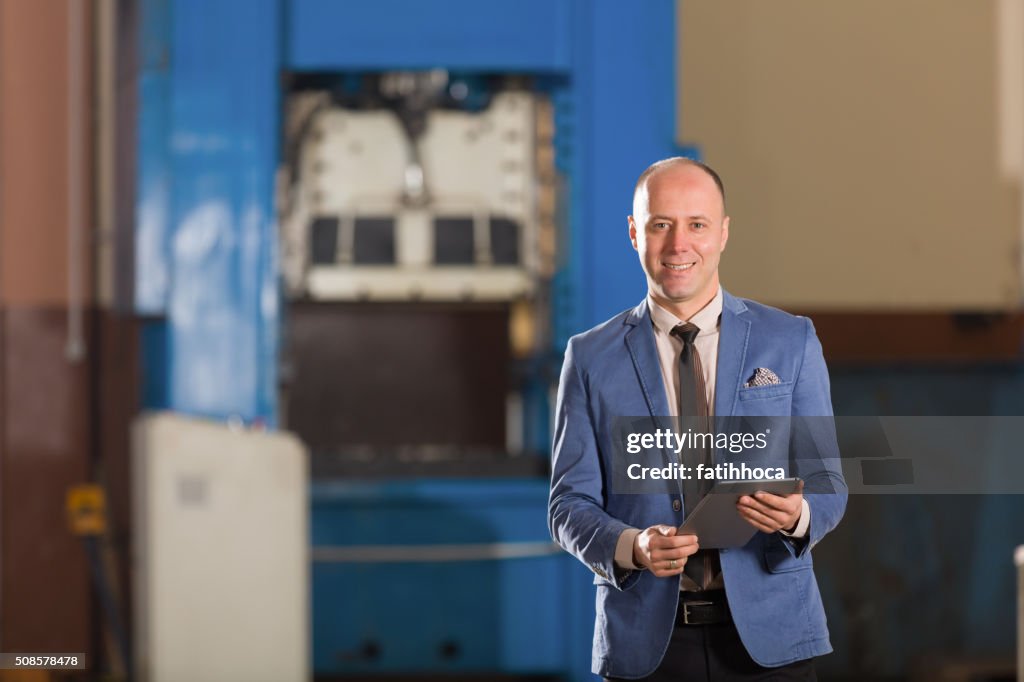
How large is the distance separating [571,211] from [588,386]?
1.41 metres

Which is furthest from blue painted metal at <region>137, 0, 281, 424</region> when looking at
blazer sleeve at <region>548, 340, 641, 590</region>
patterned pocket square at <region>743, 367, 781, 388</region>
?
patterned pocket square at <region>743, 367, 781, 388</region>

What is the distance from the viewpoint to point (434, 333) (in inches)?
95.1

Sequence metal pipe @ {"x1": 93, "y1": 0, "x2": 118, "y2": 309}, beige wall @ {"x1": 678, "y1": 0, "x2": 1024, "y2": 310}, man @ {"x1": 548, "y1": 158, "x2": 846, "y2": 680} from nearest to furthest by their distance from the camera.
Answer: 1. man @ {"x1": 548, "y1": 158, "x2": 846, "y2": 680}
2. metal pipe @ {"x1": 93, "y1": 0, "x2": 118, "y2": 309}
3. beige wall @ {"x1": 678, "y1": 0, "x2": 1024, "y2": 310}

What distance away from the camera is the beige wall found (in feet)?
11.4

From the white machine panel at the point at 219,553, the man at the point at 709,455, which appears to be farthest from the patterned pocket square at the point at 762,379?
the white machine panel at the point at 219,553

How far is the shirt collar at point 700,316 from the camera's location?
0.94 meters

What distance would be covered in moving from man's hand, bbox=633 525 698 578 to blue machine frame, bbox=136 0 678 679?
145cm

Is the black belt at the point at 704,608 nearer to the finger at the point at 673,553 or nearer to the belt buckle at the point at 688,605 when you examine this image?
the belt buckle at the point at 688,605

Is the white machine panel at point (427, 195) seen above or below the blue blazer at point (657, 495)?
above

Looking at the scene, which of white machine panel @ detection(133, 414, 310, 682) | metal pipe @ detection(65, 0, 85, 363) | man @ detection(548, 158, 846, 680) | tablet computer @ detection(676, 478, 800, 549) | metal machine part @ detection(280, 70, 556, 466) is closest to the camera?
tablet computer @ detection(676, 478, 800, 549)

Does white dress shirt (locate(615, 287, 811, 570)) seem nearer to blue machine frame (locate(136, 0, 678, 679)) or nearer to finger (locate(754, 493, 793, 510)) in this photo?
finger (locate(754, 493, 793, 510))

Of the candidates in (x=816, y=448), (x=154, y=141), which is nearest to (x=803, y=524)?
(x=816, y=448)

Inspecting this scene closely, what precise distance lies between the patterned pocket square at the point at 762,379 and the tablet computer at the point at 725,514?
0.11m

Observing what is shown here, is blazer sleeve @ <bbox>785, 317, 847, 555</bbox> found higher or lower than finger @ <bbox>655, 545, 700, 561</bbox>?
higher
